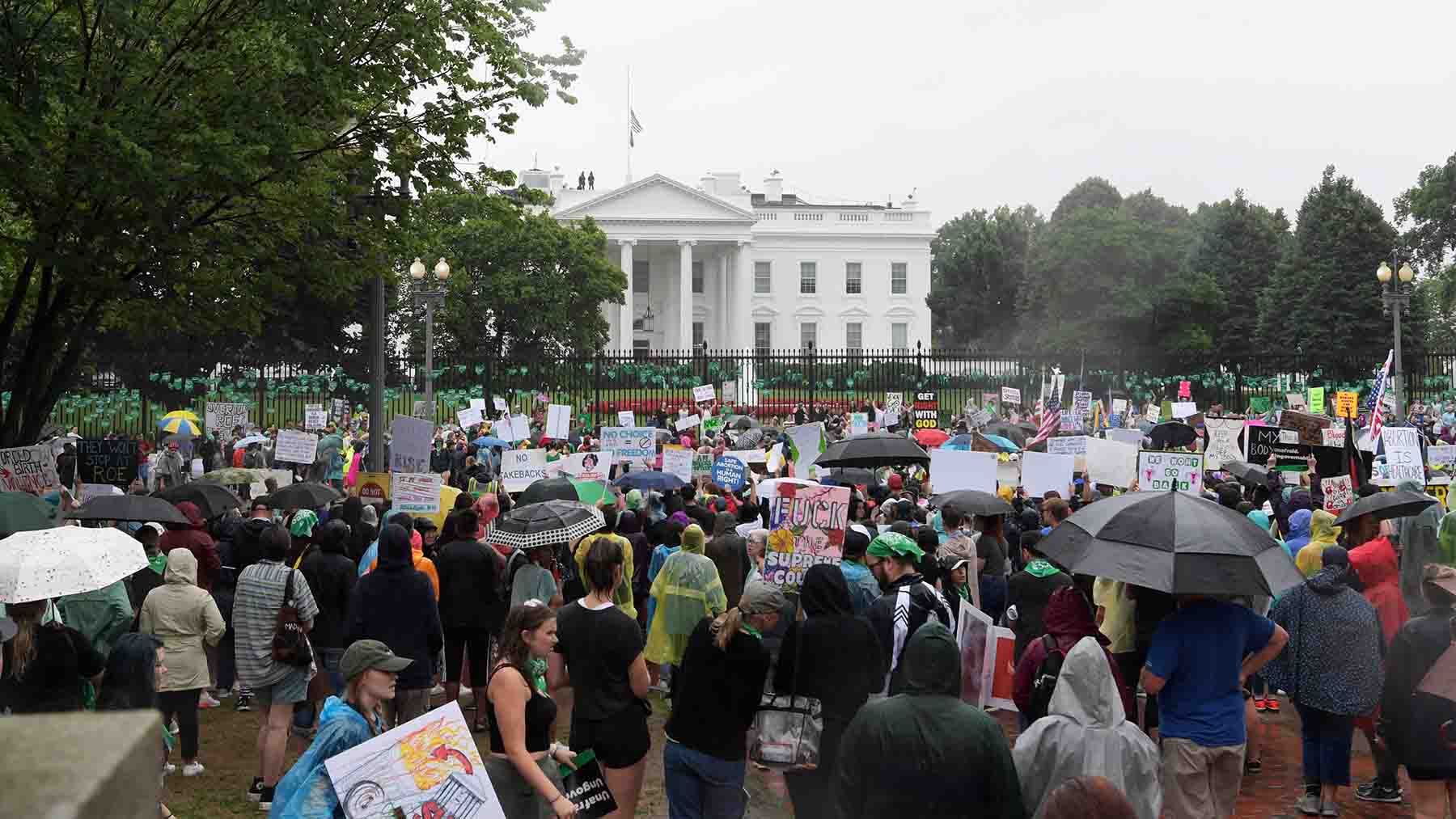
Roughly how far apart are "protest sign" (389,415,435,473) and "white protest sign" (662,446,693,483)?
264 centimetres

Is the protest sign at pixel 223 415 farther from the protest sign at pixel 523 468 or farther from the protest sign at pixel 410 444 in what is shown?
the protest sign at pixel 523 468

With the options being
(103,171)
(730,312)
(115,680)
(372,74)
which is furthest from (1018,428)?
(730,312)

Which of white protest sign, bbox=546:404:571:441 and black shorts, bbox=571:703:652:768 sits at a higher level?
white protest sign, bbox=546:404:571:441

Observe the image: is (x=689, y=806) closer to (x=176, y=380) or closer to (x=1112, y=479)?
(x=1112, y=479)

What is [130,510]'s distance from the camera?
10.5 metres

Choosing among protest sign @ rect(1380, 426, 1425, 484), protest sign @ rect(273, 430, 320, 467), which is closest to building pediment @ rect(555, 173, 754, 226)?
protest sign @ rect(273, 430, 320, 467)

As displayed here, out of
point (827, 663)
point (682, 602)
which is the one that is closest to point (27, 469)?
point (682, 602)

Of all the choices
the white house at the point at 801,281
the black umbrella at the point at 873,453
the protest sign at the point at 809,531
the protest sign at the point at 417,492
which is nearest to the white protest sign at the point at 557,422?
the black umbrella at the point at 873,453

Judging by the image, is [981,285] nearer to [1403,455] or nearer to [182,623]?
[1403,455]

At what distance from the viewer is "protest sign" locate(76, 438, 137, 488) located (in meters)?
15.0

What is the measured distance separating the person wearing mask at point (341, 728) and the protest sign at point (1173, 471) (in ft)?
31.4

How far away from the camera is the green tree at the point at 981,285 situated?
89.9m

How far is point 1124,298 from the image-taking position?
70812mm

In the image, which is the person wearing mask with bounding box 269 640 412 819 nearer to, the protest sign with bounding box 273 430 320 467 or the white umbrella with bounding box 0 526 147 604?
the white umbrella with bounding box 0 526 147 604
